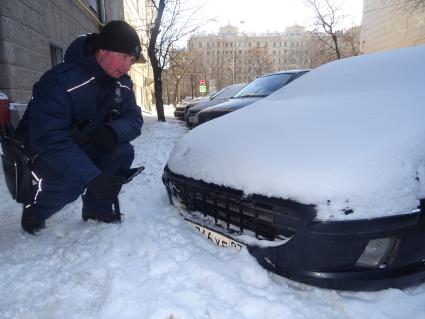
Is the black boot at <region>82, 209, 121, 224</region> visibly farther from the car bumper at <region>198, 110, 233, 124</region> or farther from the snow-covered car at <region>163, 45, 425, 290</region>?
the car bumper at <region>198, 110, 233, 124</region>

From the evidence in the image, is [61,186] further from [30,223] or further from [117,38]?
[117,38]

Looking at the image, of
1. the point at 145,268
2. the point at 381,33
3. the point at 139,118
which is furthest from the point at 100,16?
the point at 381,33

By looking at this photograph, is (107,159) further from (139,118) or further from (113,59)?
(113,59)

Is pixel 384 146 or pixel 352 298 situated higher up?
pixel 384 146

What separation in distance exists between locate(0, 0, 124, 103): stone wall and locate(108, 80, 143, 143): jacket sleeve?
11.7 feet

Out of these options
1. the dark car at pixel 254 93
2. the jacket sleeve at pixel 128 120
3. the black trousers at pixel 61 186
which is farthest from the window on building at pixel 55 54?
the black trousers at pixel 61 186

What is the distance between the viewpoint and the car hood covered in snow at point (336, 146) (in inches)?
69.9

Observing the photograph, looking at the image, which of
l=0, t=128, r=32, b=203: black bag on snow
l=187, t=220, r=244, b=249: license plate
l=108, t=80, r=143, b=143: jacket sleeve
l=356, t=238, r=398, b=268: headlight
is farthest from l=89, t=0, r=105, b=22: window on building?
l=356, t=238, r=398, b=268: headlight

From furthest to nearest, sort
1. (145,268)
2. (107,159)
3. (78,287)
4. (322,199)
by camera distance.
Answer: (107,159)
(145,268)
(78,287)
(322,199)

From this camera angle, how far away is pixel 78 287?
6.68 ft

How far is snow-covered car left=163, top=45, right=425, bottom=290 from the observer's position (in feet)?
5.78

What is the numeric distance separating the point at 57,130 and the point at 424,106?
226 centimetres

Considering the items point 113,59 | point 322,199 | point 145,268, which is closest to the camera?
point 322,199

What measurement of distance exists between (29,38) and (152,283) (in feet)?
18.4
